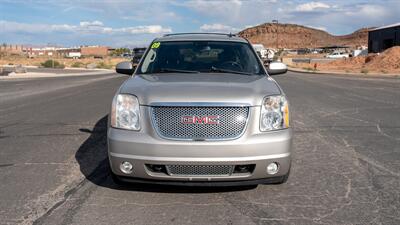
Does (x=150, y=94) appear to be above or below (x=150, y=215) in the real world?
above

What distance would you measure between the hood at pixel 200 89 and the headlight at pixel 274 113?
7 cm

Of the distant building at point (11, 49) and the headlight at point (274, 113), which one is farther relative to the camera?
the distant building at point (11, 49)

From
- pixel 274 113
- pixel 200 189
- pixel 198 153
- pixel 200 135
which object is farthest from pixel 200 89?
pixel 200 189

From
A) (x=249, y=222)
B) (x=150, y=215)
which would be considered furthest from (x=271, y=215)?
(x=150, y=215)

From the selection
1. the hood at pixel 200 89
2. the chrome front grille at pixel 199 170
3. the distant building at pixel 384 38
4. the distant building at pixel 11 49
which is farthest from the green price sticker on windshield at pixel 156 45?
the distant building at pixel 11 49

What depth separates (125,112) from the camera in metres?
4.61

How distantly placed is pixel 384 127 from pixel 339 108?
3205mm

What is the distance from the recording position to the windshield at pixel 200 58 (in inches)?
231

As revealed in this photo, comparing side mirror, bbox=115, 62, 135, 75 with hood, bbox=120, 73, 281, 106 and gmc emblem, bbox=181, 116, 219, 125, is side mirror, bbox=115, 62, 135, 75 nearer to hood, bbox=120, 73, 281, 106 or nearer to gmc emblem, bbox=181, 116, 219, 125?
hood, bbox=120, 73, 281, 106

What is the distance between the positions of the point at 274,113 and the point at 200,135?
2.59 ft

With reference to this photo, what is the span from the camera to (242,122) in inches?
175

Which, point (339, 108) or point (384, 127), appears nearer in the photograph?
point (384, 127)

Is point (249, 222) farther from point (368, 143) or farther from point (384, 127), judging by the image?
point (384, 127)

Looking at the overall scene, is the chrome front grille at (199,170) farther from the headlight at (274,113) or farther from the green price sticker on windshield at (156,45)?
the green price sticker on windshield at (156,45)
